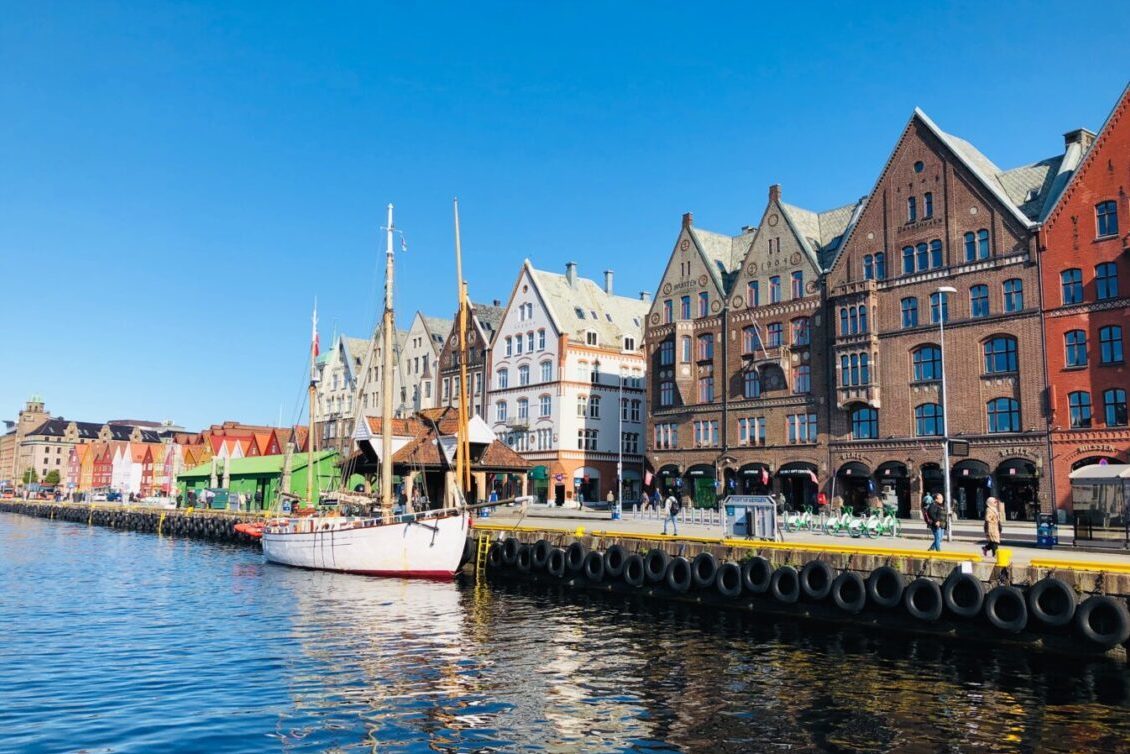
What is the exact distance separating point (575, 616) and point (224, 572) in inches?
1002

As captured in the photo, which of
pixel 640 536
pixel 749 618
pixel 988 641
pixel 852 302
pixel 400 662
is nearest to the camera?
pixel 400 662

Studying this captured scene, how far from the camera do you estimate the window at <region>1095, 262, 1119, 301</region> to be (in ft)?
165

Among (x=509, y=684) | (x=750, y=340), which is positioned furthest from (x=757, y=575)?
(x=750, y=340)

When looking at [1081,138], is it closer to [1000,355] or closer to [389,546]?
[1000,355]

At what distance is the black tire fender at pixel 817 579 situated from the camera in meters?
29.4

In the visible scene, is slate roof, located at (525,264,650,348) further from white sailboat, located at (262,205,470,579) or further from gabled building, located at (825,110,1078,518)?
white sailboat, located at (262,205,470,579)

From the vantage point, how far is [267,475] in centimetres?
9562

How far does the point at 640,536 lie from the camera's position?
38.3 meters

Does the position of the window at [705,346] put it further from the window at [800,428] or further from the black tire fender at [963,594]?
the black tire fender at [963,594]

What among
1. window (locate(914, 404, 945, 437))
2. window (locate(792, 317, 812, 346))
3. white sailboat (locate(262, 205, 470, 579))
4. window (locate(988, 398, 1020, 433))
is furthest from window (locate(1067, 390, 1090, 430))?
white sailboat (locate(262, 205, 470, 579))

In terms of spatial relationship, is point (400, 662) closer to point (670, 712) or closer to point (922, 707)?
point (670, 712)

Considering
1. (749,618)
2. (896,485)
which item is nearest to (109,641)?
(749,618)

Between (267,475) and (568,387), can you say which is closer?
(568,387)

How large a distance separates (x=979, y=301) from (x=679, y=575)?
33768 mm
